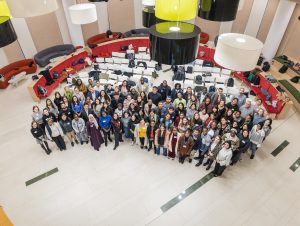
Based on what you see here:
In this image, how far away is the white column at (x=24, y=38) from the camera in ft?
35.4

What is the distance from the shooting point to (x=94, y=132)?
6598mm

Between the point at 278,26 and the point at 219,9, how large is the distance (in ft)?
29.3

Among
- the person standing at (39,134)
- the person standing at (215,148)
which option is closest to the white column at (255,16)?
the person standing at (215,148)

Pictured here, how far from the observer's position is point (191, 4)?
107 inches

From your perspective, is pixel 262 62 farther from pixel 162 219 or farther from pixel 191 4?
pixel 191 4

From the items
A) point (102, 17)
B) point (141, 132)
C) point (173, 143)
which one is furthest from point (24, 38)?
point (173, 143)

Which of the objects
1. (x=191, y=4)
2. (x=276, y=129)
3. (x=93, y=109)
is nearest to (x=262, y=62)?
(x=276, y=129)

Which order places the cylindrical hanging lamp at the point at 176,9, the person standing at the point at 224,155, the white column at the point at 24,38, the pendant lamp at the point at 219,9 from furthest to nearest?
the white column at the point at 24,38 → the person standing at the point at 224,155 → the pendant lamp at the point at 219,9 → the cylindrical hanging lamp at the point at 176,9

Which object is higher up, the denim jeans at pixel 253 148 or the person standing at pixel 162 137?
the person standing at pixel 162 137

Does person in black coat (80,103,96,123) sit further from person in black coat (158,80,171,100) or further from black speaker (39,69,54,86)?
black speaker (39,69,54,86)

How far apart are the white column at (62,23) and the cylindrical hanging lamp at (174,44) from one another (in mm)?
10873

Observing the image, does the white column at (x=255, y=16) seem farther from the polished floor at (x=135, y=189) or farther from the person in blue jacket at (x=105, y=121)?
the person in blue jacket at (x=105, y=121)

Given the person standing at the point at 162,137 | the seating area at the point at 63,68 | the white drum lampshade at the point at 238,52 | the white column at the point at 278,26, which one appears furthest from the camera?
the white column at the point at 278,26

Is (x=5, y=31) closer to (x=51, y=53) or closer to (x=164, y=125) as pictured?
(x=164, y=125)
